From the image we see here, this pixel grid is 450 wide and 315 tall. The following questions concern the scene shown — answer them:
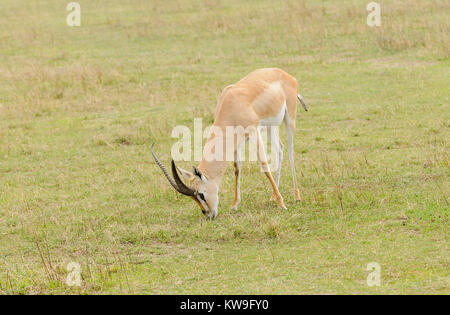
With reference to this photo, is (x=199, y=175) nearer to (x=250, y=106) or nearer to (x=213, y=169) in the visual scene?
(x=213, y=169)

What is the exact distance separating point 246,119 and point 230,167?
2.10 m

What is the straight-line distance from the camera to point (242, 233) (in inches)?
284

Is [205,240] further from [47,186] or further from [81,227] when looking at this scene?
[47,186]

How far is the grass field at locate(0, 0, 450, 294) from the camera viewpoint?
20.9ft

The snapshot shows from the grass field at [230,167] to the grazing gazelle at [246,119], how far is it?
0.31 m

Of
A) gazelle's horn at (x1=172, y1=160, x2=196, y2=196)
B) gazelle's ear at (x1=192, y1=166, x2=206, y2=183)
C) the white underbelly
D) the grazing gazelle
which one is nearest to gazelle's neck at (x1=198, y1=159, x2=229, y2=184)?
the grazing gazelle

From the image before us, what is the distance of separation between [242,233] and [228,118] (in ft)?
4.36

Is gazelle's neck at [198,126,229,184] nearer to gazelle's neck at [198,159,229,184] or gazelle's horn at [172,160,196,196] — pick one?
gazelle's neck at [198,159,229,184]

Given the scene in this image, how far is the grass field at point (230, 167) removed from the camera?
251 inches

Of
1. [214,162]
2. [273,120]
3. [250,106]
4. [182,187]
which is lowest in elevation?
[182,187]

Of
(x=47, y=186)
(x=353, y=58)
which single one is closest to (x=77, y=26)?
(x=353, y=58)

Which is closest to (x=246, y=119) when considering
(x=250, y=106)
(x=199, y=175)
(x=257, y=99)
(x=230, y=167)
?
(x=250, y=106)

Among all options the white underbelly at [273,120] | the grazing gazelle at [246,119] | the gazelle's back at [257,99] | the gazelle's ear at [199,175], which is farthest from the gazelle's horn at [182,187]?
the white underbelly at [273,120]

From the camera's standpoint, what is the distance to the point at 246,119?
Answer: 7816mm
